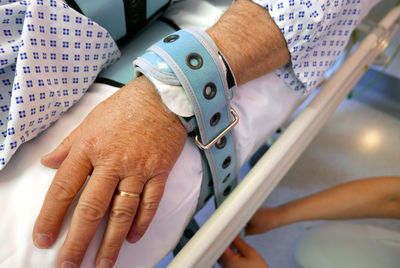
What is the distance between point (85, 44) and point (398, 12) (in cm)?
75

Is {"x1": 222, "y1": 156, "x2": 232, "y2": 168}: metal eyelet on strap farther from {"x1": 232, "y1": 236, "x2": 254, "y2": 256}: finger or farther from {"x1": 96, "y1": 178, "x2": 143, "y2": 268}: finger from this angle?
{"x1": 232, "y1": 236, "x2": 254, "y2": 256}: finger

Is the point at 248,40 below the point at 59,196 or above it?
above

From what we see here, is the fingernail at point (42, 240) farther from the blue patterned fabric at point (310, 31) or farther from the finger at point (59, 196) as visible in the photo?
the blue patterned fabric at point (310, 31)

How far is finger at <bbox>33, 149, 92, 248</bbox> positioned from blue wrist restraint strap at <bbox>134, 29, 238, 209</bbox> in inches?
6.1

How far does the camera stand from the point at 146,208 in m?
0.43

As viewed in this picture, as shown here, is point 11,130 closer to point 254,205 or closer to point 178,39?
point 178,39

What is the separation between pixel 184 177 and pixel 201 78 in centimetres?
16

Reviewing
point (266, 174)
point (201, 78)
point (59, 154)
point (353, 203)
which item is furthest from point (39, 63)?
point (353, 203)

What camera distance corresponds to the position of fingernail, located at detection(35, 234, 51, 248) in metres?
0.39

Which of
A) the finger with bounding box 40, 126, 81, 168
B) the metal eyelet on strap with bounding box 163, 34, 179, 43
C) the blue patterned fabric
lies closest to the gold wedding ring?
the finger with bounding box 40, 126, 81, 168

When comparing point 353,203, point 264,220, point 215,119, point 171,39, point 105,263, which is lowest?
point 264,220

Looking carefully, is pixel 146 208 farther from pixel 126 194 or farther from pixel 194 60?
pixel 194 60

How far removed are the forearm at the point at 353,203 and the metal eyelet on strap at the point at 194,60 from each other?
0.58 metres

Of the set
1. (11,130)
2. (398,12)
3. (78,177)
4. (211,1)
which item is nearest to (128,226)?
(78,177)
